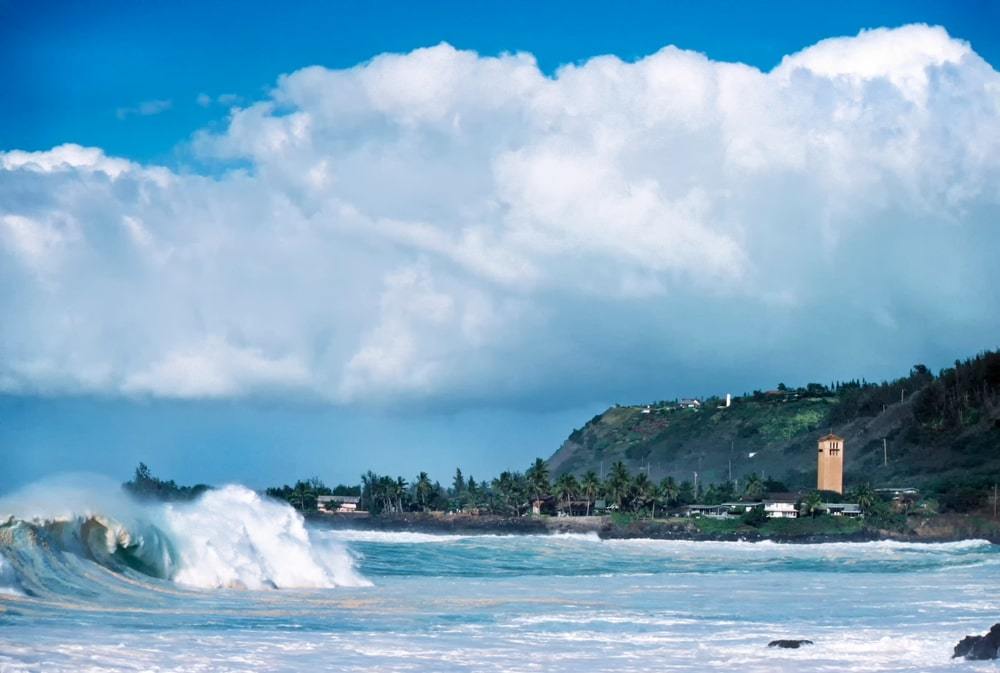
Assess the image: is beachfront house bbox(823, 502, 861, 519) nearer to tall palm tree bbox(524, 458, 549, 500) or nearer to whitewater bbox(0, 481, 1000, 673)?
tall palm tree bbox(524, 458, 549, 500)

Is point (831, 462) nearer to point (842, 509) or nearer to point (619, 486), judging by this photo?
point (842, 509)

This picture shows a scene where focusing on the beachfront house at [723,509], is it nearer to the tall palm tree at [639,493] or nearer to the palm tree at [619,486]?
the tall palm tree at [639,493]

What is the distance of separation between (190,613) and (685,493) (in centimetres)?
11546

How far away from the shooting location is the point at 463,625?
92.5 feet

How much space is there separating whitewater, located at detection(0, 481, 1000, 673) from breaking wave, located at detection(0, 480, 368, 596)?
0.07 metres

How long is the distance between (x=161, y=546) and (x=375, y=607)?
923 cm

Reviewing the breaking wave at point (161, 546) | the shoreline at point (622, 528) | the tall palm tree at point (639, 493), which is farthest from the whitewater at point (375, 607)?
the tall palm tree at point (639, 493)

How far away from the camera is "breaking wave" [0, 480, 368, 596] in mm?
33031

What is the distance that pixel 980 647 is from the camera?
22.7m

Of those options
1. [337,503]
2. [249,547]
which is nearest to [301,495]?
[337,503]

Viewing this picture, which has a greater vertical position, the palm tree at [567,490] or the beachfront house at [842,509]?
the palm tree at [567,490]

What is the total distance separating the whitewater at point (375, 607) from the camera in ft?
73.5

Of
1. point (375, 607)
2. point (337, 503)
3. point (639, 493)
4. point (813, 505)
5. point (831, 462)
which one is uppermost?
point (831, 462)

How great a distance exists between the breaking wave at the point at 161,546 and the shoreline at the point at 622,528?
72.7 metres
